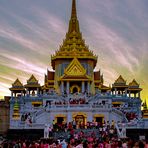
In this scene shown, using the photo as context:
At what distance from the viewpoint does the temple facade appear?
58.0m

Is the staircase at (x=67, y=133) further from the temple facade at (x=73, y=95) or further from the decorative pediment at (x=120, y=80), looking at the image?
the decorative pediment at (x=120, y=80)

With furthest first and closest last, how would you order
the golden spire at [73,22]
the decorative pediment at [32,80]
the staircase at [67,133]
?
1. the golden spire at [73,22]
2. the decorative pediment at [32,80]
3. the staircase at [67,133]

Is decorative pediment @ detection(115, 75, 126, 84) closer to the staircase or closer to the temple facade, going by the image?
the temple facade

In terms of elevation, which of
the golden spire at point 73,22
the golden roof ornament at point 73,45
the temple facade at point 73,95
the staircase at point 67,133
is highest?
the golden spire at point 73,22

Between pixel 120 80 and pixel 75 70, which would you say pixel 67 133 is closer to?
pixel 75 70

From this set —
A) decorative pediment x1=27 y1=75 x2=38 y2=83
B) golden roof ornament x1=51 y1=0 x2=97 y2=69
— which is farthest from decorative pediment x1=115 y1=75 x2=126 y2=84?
decorative pediment x1=27 y1=75 x2=38 y2=83

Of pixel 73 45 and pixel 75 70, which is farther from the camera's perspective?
pixel 73 45

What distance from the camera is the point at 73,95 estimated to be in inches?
2451

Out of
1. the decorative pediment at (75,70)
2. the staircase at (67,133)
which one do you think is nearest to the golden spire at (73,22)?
the decorative pediment at (75,70)

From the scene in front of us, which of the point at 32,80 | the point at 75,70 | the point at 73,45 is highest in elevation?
the point at 73,45

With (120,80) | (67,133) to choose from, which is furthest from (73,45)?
(67,133)

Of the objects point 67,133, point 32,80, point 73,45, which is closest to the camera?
point 67,133

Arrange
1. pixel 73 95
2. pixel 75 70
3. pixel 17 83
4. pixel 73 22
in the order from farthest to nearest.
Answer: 1. pixel 73 22
2. pixel 17 83
3. pixel 75 70
4. pixel 73 95

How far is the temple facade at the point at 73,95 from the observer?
5800cm
